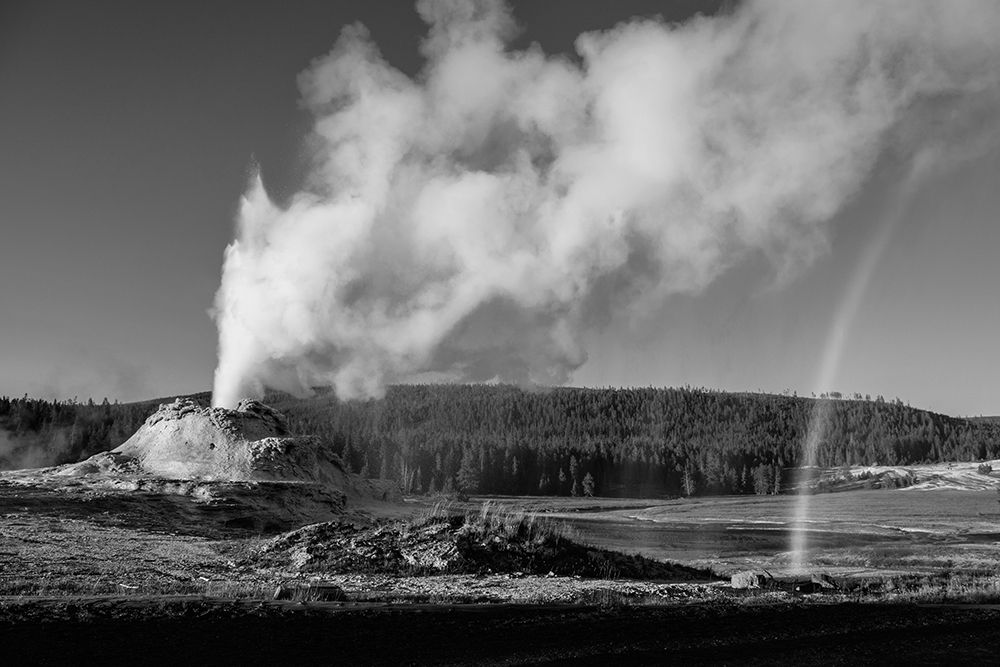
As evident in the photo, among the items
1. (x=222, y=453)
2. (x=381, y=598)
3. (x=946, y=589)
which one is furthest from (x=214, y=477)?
(x=946, y=589)

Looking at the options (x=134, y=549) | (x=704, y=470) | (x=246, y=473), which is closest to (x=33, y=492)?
(x=246, y=473)

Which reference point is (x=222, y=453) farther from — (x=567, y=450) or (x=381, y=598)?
(x=567, y=450)

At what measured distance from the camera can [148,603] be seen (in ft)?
44.5

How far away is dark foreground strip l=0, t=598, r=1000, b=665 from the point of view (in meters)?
10.8

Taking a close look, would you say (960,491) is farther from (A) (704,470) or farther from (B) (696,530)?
(B) (696,530)

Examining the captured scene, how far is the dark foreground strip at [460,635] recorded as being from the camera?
10.8 m


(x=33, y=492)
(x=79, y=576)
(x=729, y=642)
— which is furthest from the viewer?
(x=33, y=492)

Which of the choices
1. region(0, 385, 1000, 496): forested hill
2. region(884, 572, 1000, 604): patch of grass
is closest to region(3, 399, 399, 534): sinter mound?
region(884, 572, 1000, 604): patch of grass

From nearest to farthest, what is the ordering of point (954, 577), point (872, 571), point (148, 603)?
point (148, 603), point (954, 577), point (872, 571)

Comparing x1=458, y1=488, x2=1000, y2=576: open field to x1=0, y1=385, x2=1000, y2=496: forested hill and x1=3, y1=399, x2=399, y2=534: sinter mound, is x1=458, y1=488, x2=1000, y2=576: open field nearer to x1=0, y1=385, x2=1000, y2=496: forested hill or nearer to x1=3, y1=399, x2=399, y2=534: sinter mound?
x1=3, y1=399, x2=399, y2=534: sinter mound

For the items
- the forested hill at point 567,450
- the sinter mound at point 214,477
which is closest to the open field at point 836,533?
the sinter mound at point 214,477

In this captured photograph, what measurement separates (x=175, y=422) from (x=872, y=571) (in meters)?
42.3

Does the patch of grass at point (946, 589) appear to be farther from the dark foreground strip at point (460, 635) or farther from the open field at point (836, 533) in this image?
the dark foreground strip at point (460, 635)

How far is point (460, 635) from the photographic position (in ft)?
40.4
